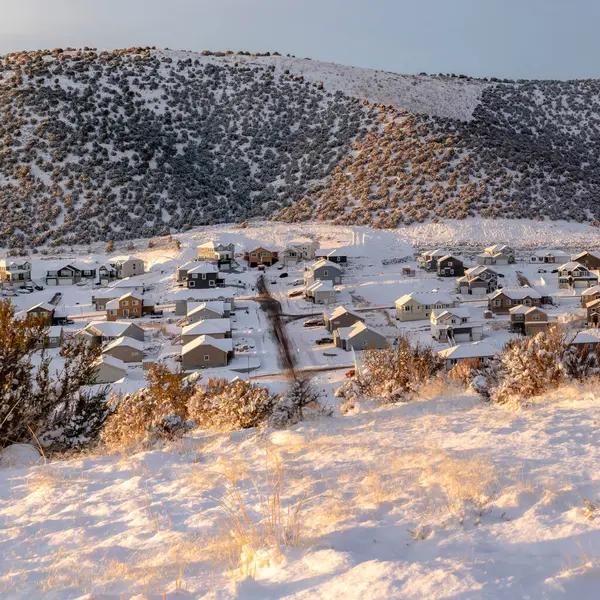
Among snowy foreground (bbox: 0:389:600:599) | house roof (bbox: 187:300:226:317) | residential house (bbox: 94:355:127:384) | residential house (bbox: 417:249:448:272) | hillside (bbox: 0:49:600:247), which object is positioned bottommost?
residential house (bbox: 94:355:127:384)

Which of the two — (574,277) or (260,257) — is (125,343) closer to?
(260,257)

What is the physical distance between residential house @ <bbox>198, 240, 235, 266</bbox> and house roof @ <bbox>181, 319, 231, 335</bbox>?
76.4 feet

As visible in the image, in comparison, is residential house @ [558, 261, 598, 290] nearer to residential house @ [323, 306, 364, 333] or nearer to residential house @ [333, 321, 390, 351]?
residential house @ [323, 306, 364, 333]

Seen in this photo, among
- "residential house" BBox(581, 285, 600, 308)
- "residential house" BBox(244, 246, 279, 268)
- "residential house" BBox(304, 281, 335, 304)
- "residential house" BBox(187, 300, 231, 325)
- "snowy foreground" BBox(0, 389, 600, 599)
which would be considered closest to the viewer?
"snowy foreground" BBox(0, 389, 600, 599)

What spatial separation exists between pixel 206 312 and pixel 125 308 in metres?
8.46

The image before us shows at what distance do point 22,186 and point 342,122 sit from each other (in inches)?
2188

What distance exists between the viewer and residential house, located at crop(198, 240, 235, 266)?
217 ft

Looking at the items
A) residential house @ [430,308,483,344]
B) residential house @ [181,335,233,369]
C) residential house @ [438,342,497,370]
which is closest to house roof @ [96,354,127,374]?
residential house @ [181,335,233,369]

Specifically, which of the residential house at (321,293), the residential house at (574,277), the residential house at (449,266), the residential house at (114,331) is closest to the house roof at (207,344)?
the residential house at (114,331)

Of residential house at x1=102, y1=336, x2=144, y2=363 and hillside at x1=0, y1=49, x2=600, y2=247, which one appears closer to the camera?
residential house at x1=102, y1=336, x2=144, y2=363

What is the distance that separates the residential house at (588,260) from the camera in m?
61.5

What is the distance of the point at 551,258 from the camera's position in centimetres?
6438

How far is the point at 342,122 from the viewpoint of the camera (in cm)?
10244

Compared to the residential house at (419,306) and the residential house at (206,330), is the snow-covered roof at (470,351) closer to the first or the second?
A: the residential house at (419,306)
